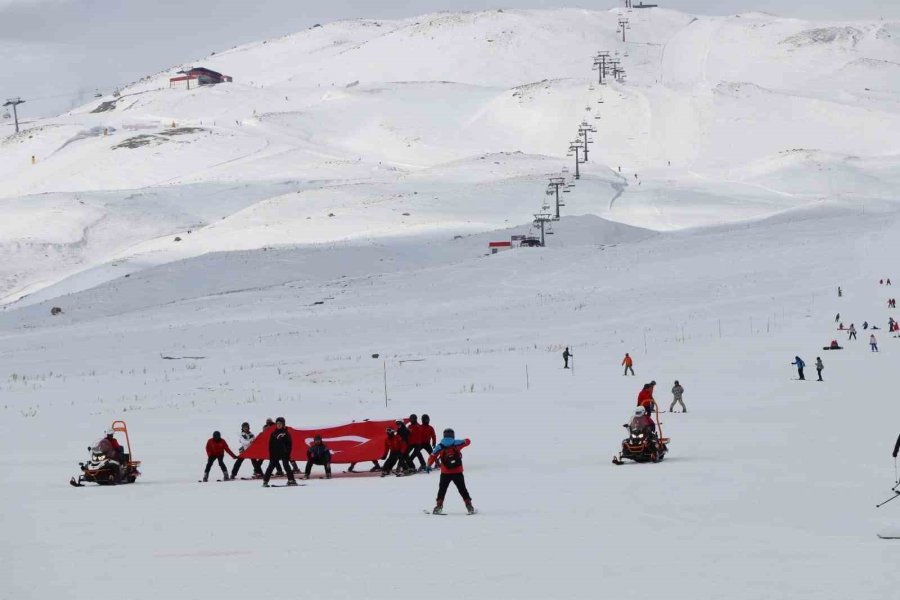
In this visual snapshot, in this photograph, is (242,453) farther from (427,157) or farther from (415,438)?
(427,157)

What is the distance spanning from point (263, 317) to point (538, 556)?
4706 centimetres

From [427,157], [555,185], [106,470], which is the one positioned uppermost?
[427,157]

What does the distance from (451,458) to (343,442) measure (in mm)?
6707

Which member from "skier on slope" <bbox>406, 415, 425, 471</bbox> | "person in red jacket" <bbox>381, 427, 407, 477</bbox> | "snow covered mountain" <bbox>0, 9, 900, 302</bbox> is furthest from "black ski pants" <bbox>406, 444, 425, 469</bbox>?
"snow covered mountain" <bbox>0, 9, 900, 302</bbox>

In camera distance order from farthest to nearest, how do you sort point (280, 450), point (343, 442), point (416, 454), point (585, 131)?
point (585, 131), point (343, 442), point (416, 454), point (280, 450)

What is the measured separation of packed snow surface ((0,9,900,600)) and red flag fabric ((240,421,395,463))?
1.27 metres

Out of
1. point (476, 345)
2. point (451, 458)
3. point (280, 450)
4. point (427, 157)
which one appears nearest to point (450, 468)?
point (451, 458)

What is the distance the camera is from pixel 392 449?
21.3 metres

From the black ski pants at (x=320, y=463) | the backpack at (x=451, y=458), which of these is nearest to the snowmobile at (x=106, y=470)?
the black ski pants at (x=320, y=463)

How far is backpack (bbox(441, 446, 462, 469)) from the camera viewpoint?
53.9 feet

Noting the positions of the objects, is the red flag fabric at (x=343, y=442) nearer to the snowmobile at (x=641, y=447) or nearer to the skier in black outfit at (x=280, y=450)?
the skier in black outfit at (x=280, y=450)

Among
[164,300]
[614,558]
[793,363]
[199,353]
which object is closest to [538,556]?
[614,558]

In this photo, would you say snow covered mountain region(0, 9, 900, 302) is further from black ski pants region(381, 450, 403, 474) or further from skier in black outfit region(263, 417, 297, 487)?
skier in black outfit region(263, 417, 297, 487)

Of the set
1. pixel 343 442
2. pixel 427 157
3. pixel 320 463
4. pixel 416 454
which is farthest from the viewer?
pixel 427 157
